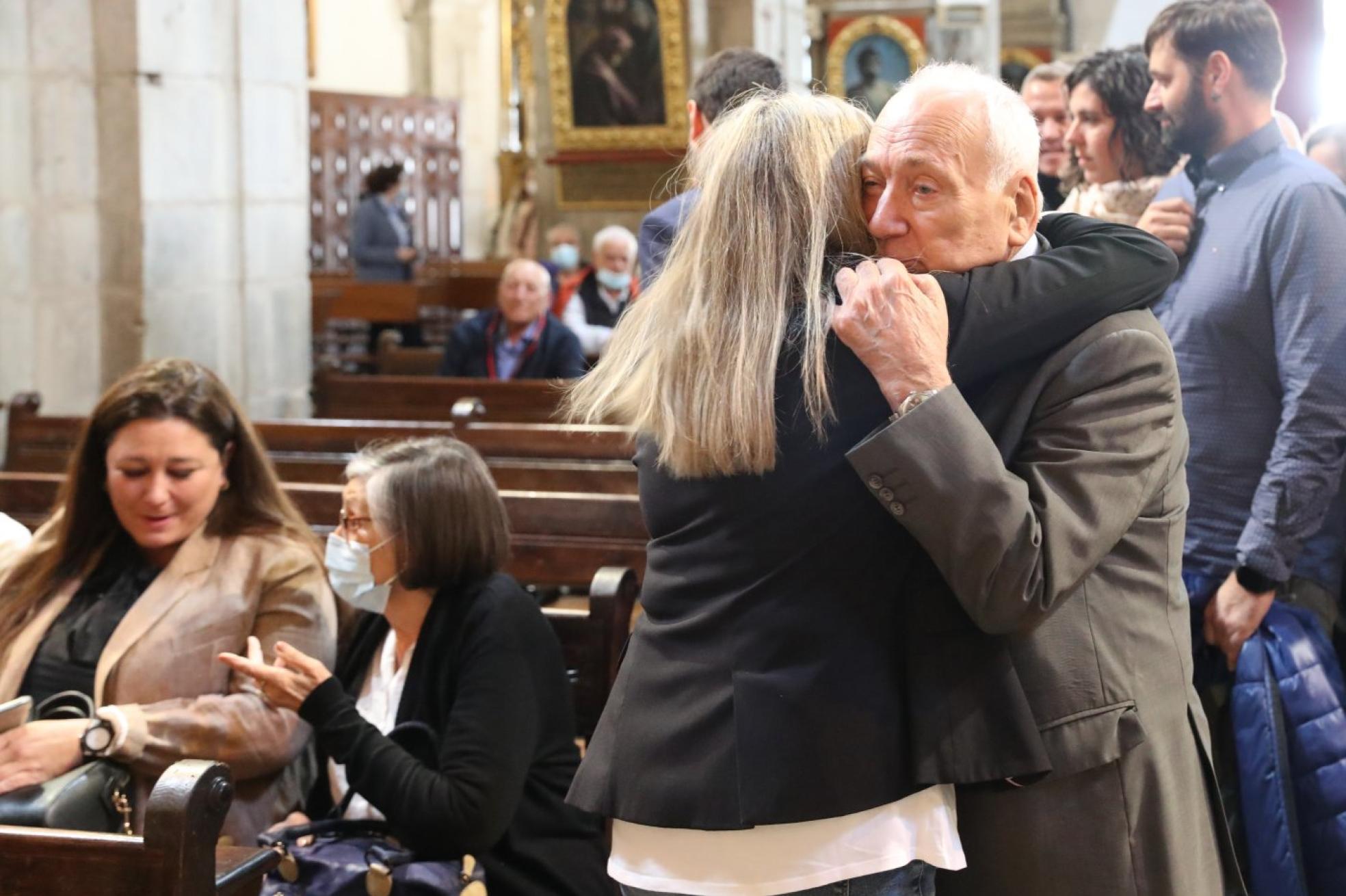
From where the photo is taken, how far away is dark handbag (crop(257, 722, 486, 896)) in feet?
8.07

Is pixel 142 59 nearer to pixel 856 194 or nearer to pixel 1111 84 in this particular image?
pixel 1111 84

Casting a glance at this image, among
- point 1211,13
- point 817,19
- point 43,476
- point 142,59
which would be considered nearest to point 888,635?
point 1211,13

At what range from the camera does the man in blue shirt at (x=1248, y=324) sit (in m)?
2.63

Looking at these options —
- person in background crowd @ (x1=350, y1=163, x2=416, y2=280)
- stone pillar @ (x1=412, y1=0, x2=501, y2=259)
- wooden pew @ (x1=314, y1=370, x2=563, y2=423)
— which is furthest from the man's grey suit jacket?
stone pillar @ (x1=412, y1=0, x2=501, y2=259)

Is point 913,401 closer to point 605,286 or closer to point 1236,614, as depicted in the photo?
point 1236,614

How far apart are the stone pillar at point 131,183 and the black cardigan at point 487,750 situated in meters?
3.57

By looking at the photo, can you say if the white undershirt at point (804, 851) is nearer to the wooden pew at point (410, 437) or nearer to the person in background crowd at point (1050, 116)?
the wooden pew at point (410, 437)

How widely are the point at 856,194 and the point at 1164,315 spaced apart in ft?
4.33

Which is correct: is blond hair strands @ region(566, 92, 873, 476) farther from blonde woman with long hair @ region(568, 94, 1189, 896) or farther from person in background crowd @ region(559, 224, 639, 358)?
person in background crowd @ region(559, 224, 639, 358)

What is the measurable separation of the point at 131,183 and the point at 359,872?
3869 mm

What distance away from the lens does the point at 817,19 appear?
14.7 metres

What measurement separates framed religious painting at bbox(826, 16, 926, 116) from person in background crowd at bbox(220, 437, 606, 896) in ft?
38.7

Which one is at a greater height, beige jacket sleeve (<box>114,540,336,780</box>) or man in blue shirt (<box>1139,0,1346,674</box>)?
man in blue shirt (<box>1139,0,1346,674</box>)

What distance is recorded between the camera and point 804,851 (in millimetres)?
1603
